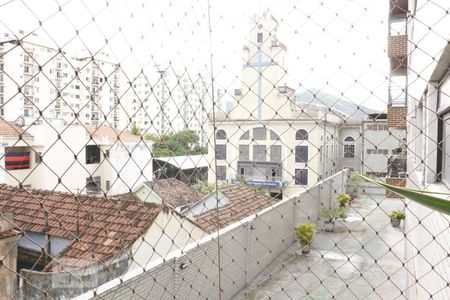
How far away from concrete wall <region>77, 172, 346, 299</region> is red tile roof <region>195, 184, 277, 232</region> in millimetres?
243

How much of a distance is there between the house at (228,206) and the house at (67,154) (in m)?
1.66

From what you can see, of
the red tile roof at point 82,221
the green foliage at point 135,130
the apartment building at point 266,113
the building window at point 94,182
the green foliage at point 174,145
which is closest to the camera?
the building window at point 94,182

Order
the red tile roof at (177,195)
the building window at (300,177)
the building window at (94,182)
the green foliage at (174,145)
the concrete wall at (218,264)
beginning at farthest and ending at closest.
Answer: the red tile roof at (177,195), the building window at (300,177), the concrete wall at (218,264), the green foliage at (174,145), the building window at (94,182)

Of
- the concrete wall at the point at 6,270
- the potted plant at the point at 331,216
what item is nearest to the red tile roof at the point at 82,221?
the concrete wall at the point at 6,270

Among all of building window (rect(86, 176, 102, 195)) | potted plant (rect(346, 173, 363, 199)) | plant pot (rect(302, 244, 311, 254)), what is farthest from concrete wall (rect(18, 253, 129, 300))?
potted plant (rect(346, 173, 363, 199))

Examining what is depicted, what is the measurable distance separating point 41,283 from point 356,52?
4.80 ft

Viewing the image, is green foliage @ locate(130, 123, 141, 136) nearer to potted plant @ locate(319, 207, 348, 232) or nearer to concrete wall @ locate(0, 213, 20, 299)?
concrete wall @ locate(0, 213, 20, 299)

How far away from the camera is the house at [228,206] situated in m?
2.99

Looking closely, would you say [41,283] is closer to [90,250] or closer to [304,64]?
[90,250]

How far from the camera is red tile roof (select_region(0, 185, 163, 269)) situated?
194 cm

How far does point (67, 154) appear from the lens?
43.6 inches

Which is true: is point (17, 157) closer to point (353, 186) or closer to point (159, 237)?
point (159, 237)

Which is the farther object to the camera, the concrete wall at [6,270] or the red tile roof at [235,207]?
the red tile roof at [235,207]

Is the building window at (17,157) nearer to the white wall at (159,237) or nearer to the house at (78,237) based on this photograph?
the house at (78,237)
